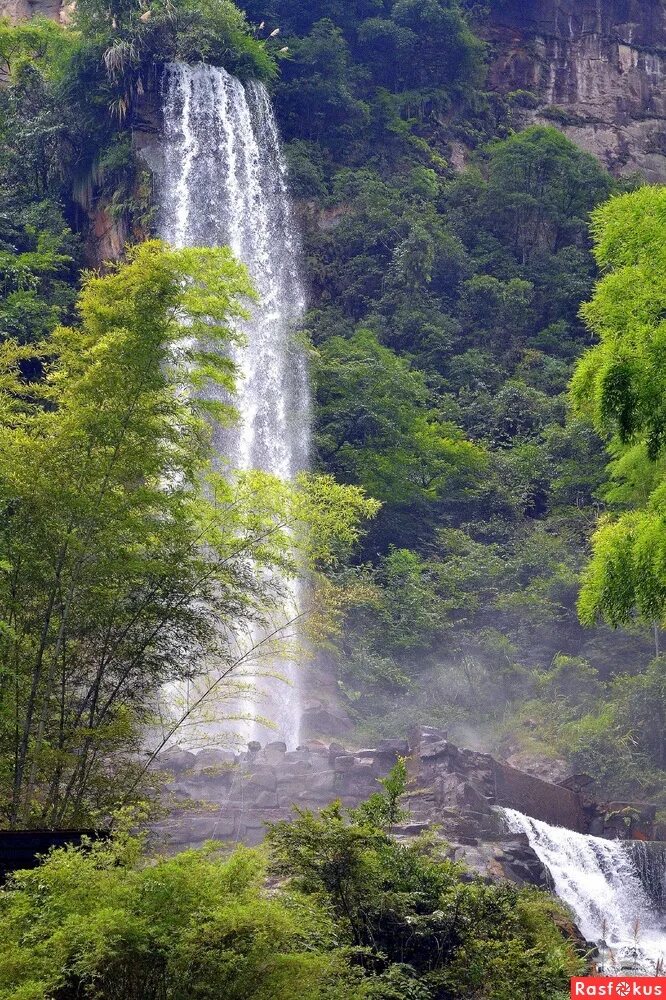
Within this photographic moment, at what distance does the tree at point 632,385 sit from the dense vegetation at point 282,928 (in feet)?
8.92

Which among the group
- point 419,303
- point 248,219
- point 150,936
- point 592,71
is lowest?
point 150,936

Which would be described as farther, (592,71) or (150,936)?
(592,71)

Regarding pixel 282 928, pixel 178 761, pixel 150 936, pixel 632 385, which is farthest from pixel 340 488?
pixel 178 761

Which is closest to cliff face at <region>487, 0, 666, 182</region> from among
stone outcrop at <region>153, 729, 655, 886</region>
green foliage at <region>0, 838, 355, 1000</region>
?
stone outcrop at <region>153, 729, 655, 886</region>

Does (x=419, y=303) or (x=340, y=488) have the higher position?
(x=419, y=303)

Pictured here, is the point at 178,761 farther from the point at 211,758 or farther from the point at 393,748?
the point at 393,748

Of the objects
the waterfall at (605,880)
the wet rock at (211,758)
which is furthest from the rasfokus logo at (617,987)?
the wet rock at (211,758)

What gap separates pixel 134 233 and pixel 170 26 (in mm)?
6471

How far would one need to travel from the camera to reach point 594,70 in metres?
48.1

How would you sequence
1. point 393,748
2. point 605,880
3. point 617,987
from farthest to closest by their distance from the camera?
point 393,748 < point 605,880 < point 617,987

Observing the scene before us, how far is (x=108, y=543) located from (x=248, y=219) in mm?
24725

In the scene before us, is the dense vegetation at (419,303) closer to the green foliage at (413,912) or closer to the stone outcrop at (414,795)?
the stone outcrop at (414,795)

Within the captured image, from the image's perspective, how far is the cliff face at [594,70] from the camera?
46.8 metres

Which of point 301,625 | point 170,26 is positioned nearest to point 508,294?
point 170,26
